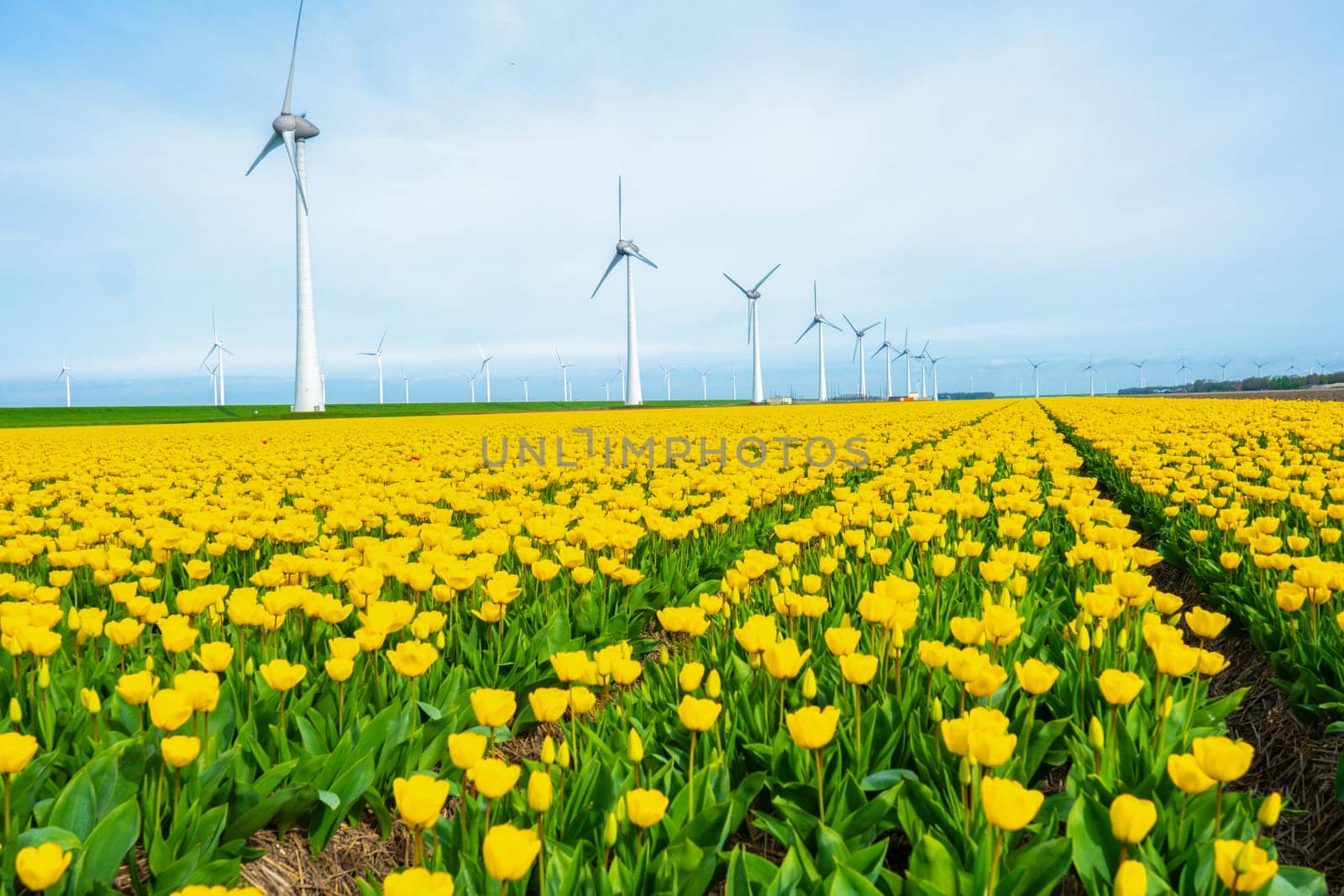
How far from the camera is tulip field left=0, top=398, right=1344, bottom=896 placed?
2188 millimetres

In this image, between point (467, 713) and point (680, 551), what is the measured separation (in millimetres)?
3311

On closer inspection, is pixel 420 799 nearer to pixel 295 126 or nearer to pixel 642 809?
pixel 642 809

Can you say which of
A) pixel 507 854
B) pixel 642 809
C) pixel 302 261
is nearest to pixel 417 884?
pixel 507 854

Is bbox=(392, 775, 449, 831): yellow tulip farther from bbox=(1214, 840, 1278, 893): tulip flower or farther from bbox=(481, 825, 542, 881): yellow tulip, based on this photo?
bbox=(1214, 840, 1278, 893): tulip flower

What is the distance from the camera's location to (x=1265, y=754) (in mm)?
3816

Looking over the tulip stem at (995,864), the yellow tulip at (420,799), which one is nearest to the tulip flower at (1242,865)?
the tulip stem at (995,864)

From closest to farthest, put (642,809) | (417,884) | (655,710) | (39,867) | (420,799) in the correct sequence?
1. (417,884)
2. (39,867)
3. (420,799)
4. (642,809)
5. (655,710)

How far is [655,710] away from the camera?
11.0 ft

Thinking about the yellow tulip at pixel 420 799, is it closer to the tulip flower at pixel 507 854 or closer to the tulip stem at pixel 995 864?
the tulip flower at pixel 507 854

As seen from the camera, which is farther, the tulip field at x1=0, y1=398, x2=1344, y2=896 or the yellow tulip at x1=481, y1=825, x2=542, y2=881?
the tulip field at x1=0, y1=398, x2=1344, y2=896

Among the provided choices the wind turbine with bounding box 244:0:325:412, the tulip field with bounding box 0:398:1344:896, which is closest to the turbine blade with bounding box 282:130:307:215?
the wind turbine with bounding box 244:0:325:412

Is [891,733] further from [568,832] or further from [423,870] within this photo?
[423,870]

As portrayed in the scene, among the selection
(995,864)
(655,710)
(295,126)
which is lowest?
(655,710)

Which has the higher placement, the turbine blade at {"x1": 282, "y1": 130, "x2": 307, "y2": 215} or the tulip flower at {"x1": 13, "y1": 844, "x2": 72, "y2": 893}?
the turbine blade at {"x1": 282, "y1": 130, "x2": 307, "y2": 215}
